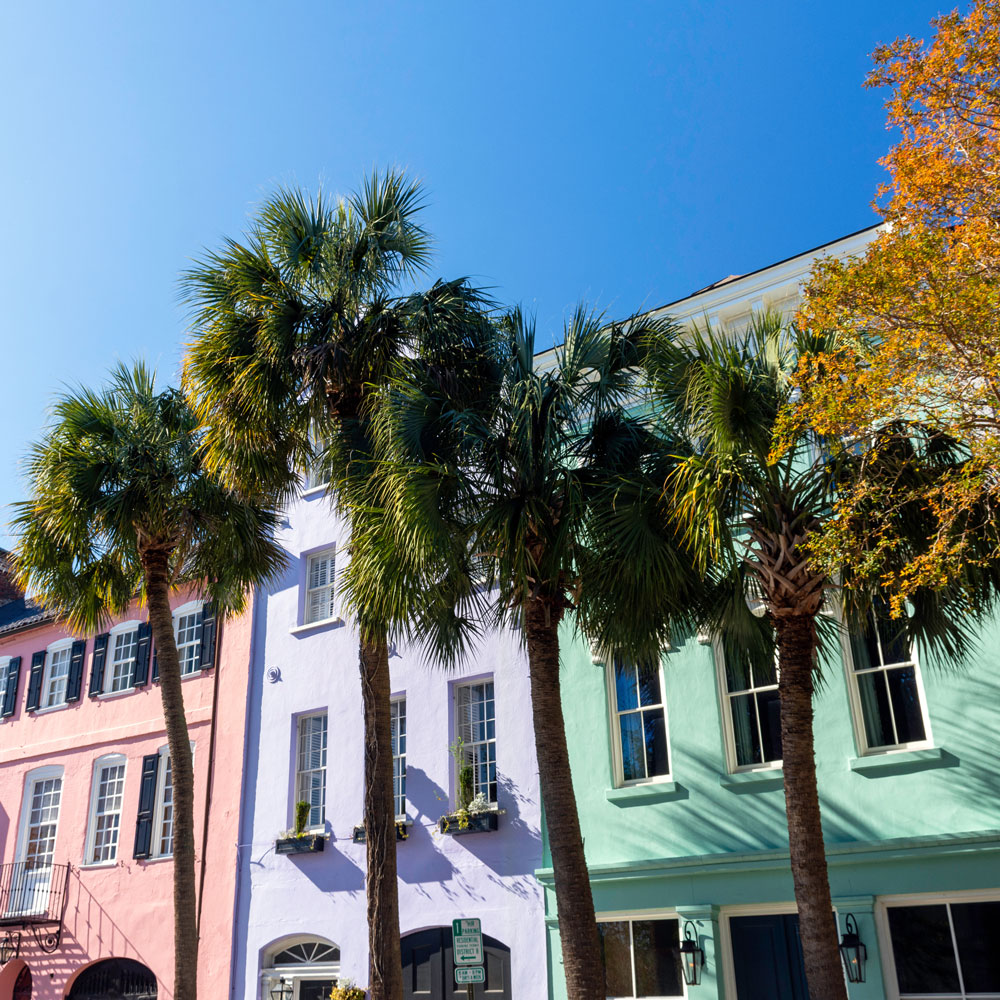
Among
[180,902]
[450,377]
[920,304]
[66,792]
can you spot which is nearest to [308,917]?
[180,902]

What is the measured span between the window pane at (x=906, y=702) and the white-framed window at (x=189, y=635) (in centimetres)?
1342

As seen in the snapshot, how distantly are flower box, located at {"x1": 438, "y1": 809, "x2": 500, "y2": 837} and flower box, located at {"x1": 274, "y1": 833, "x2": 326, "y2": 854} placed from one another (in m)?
2.58

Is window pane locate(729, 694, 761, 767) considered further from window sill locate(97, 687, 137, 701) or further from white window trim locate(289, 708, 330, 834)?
window sill locate(97, 687, 137, 701)

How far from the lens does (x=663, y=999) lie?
1370cm

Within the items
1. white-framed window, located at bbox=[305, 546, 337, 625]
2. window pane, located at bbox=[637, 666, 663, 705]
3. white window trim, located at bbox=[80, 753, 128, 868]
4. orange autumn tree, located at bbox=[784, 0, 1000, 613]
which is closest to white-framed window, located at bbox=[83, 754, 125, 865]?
white window trim, located at bbox=[80, 753, 128, 868]

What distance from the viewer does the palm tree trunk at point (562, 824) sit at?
10453mm

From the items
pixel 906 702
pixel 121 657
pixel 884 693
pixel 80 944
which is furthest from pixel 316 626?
pixel 906 702

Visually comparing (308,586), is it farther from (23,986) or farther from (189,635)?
(23,986)

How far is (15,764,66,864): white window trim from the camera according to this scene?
23125 millimetres

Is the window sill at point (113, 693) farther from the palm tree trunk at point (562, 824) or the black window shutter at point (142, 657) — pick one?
the palm tree trunk at point (562, 824)

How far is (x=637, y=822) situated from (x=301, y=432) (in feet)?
22.5

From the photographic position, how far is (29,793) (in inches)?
937

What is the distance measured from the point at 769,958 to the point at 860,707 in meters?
3.20

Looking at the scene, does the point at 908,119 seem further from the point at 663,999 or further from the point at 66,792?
the point at 66,792
